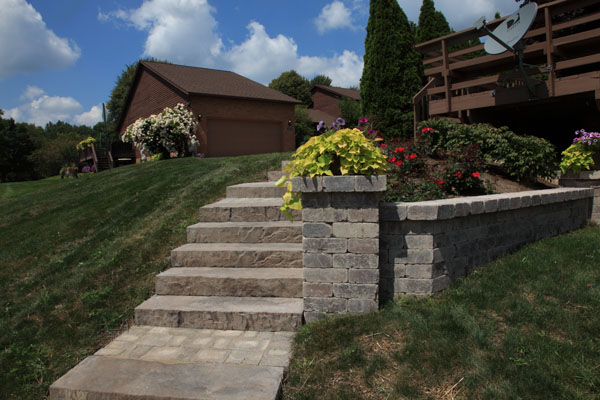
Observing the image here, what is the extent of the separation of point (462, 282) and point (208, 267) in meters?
2.65

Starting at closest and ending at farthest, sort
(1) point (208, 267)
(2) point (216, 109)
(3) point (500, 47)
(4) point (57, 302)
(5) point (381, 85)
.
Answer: (4) point (57, 302)
(1) point (208, 267)
(3) point (500, 47)
(5) point (381, 85)
(2) point (216, 109)

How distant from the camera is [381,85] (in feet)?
44.9

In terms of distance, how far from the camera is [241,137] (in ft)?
57.3

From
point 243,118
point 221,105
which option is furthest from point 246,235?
point 243,118

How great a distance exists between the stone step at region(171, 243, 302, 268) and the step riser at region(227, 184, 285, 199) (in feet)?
4.37

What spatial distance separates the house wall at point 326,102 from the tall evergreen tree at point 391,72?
695 inches

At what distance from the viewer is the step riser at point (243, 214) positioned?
484 centimetres

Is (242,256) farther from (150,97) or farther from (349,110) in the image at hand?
(349,110)

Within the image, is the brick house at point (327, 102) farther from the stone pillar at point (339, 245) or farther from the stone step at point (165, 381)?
the stone step at point (165, 381)

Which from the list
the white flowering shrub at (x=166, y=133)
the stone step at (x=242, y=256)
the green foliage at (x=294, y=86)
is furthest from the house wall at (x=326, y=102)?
the stone step at (x=242, y=256)

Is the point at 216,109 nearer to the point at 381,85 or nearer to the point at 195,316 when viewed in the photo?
the point at 381,85

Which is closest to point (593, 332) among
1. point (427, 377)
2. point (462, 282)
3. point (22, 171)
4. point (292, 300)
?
point (462, 282)

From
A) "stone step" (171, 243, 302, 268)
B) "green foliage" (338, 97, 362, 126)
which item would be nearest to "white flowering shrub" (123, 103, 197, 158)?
"stone step" (171, 243, 302, 268)

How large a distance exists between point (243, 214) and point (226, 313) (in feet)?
5.80
